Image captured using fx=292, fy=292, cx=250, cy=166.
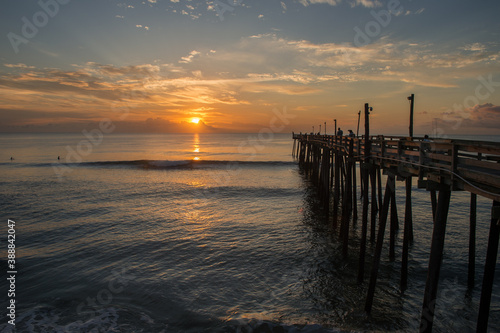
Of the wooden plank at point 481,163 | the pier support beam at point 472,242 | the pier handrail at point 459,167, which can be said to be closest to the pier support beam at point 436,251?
the pier handrail at point 459,167

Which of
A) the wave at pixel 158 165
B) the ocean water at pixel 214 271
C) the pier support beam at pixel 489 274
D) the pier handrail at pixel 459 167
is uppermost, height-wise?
the pier handrail at pixel 459 167

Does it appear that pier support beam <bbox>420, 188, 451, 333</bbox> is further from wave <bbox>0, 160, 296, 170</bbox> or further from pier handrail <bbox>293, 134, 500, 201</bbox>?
wave <bbox>0, 160, 296, 170</bbox>

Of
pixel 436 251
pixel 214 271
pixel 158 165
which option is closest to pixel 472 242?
pixel 436 251

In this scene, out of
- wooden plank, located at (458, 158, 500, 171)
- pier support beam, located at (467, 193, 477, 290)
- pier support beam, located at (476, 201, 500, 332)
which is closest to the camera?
wooden plank, located at (458, 158, 500, 171)

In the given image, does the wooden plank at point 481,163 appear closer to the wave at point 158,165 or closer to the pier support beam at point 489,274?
the pier support beam at point 489,274

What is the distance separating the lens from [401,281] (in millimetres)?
9828

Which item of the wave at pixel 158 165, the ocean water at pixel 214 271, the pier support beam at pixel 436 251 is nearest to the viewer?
the pier support beam at pixel 436 251

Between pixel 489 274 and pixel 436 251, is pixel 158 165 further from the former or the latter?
pixel 489 274

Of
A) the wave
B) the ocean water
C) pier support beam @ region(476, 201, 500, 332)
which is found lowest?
the ocean water

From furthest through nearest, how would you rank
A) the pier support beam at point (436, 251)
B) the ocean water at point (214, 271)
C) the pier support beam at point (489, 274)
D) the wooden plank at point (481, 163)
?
the ocean water at point (214, 271) → the pier support beam at point (436, 251) → the pier support beam at point (489, 274) → the wooden plank at point (481, 163)

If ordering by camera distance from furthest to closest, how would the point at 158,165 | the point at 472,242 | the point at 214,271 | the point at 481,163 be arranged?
the point at 158,165 < the point at 214,271 < the point at 472,242 < the point at 481,163

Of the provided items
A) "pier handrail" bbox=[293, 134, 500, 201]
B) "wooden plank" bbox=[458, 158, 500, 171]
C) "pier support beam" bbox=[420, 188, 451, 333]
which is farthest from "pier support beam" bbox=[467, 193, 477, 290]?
"pier support beam" bbox=[420, 188, 451, 333]

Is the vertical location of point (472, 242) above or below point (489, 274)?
below

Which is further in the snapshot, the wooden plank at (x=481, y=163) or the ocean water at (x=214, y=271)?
the ocean water at (x=214, y=271)
